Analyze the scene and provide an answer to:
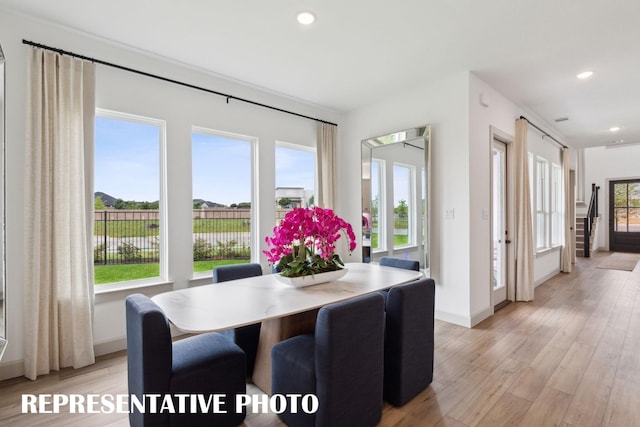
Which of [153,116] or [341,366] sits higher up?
[153,116]

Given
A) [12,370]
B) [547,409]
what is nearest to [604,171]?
[547,409]

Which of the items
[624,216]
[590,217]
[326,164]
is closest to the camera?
[326,164]

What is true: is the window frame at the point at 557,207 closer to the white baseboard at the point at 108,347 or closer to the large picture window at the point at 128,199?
the large picture window at the point at 128,199

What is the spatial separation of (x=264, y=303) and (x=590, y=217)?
10885 millimetres

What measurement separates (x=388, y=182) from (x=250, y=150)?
6.31ft

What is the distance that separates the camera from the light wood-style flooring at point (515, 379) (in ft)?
6.28

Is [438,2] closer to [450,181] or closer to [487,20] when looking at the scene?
[487,20]

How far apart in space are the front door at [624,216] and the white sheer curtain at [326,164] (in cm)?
983

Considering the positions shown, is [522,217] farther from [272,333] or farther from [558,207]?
[272,333]

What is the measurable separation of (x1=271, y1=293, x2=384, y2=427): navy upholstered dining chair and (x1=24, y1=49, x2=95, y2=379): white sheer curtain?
1864mm

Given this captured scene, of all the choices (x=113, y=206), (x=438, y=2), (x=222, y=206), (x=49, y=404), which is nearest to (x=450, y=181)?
(x=438, y=2)

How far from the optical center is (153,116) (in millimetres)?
3080

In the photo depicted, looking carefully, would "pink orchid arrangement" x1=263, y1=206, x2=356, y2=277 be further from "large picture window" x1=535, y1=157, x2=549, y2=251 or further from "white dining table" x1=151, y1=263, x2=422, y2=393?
"large picture window" x1=535, y1=157, x2=549, y2=251


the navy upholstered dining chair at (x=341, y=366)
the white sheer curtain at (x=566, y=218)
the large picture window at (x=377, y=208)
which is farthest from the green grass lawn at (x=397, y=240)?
the white sheer curtain at (x=566, y=218)
